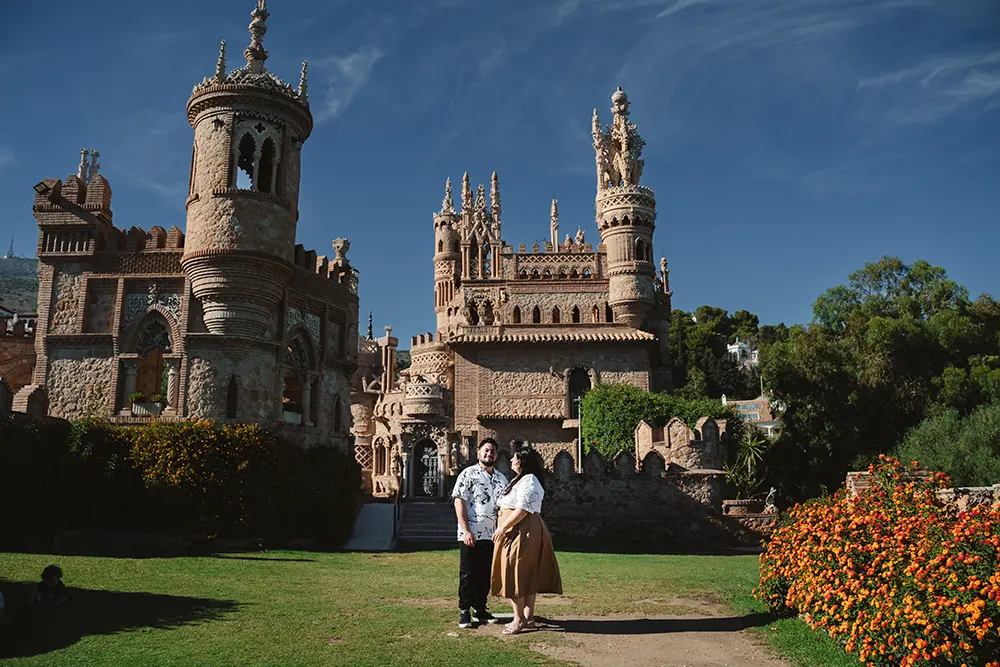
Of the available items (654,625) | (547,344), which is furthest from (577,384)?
(654,625)

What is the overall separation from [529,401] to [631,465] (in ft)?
42.6

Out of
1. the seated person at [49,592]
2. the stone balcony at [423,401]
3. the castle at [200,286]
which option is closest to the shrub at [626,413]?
the stone balcony at [423,401]

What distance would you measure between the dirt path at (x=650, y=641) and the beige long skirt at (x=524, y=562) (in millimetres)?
476

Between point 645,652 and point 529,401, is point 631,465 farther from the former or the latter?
point 645,652

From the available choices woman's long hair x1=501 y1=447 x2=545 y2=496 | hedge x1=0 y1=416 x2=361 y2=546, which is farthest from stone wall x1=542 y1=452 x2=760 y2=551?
woman's long hair x1=501 y1=447 x2=545 y2=496

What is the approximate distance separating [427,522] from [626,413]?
12.1 metres

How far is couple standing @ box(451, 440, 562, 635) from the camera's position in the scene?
8.27 m

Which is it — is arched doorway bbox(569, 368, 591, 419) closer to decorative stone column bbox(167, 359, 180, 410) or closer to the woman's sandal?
→ decorative stone column bbox(167, 359, 180, 410)

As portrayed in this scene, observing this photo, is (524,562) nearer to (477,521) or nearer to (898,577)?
(477,521)

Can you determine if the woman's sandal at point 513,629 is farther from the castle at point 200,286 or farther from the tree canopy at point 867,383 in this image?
the tree canopy at point 867,383

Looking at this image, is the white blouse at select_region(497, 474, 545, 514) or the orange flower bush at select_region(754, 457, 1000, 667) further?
the white blouse at select_region(497, 474, 545, 514)

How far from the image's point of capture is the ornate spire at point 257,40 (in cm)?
2358

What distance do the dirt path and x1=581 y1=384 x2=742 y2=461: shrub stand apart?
24387mm

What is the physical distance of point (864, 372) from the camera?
39.5m
